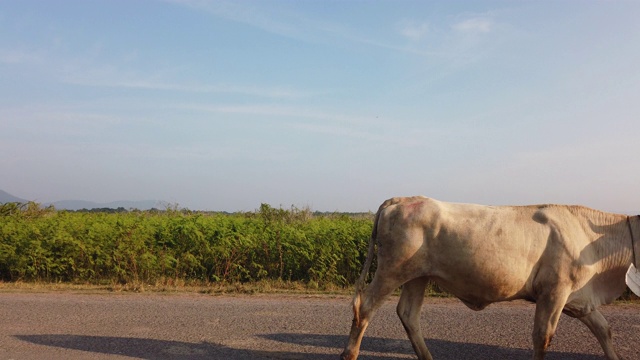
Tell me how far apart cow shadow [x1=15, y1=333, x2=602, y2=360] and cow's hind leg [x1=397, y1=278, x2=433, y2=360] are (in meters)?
0.49

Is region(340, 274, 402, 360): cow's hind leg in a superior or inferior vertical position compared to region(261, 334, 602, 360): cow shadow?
superior

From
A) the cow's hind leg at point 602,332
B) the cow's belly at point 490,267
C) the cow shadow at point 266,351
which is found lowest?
the cow shadow at point 266,351

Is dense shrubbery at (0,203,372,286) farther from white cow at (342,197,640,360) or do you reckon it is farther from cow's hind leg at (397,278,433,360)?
white cow at (342,197,640,360)

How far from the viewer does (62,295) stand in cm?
1127

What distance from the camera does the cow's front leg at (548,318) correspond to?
6004mm

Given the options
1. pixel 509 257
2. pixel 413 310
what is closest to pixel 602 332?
pixel 509 257

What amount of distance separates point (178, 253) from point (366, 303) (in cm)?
827

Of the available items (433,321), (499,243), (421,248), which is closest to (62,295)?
→ (433,321)

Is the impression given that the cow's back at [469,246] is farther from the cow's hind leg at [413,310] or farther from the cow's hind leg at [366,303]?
the cow's hind leg at [413,310]

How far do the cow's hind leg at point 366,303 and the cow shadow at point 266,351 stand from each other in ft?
2.29

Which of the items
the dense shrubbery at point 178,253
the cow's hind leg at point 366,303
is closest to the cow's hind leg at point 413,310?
the cow's hind leg at point 366,303

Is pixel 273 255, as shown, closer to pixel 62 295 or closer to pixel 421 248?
pixel 62 295

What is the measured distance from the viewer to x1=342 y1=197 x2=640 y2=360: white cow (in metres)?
6.10


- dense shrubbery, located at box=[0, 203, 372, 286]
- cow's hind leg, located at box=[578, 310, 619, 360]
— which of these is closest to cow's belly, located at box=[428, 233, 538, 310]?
cow's hind leg, located at box=[578, 310, 619, 360]
